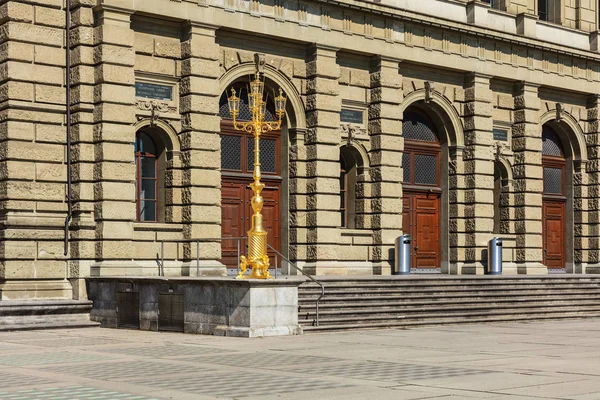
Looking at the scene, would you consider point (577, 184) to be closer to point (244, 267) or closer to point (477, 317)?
point (477, 317)

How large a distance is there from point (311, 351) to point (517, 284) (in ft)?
45.7

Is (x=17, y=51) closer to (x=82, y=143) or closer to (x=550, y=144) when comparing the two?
(x=82, y=143)

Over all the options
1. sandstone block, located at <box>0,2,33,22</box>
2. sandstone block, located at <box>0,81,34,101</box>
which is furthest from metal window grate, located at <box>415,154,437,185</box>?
sandstone block, located at <box>0,2,33,22</box>

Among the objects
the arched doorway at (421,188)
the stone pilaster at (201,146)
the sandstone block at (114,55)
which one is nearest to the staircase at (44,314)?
the stone pilaster at (201,146)

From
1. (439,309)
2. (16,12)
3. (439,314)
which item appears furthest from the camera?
(439,309)

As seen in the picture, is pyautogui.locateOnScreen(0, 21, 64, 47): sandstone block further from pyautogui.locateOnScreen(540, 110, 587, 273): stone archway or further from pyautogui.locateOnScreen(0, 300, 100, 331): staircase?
pyautogui.locateOnScreen(540, 110, 587, 273): stone archway

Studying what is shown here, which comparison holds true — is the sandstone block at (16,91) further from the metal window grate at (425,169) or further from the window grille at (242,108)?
the metal window grate at (425,169)

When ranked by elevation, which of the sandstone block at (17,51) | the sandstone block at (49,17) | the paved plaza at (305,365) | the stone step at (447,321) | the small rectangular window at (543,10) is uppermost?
the small rectangular window at (543,10)

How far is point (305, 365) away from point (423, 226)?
67.0 feet

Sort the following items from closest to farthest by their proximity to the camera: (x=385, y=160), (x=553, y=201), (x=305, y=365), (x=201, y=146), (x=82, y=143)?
(x=305, y=365)
(x=82, y=143)
(x=201, y=146)
(x=385, y=160)
(x=553, y=201)

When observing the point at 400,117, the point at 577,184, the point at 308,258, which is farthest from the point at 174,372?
the point at 577,184

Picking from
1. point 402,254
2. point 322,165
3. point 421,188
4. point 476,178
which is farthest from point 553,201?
point 322,165

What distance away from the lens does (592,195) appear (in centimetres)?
4231

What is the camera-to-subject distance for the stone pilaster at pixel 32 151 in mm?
27453
